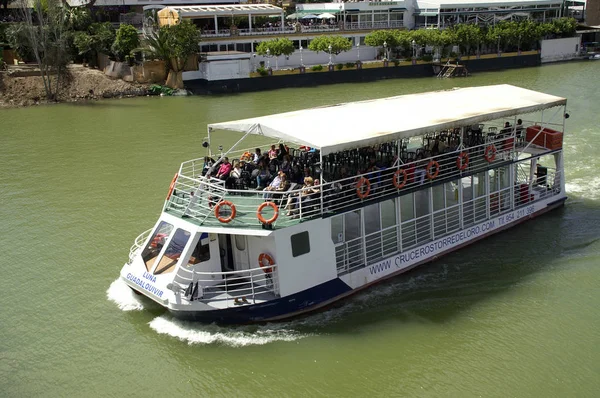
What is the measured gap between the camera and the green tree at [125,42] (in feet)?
168

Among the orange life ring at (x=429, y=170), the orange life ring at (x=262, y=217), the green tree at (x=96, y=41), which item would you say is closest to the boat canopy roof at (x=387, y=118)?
the orange life ring at (x=429, y=170)

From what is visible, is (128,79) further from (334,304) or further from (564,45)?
(564,45)

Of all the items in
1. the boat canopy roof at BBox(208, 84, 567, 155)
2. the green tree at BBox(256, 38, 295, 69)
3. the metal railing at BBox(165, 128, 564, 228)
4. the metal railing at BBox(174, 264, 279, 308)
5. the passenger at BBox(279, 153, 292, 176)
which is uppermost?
the green tree at BBox(256, 38, 295, 69)

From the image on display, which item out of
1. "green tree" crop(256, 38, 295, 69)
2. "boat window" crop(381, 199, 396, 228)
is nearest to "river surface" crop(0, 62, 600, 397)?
"boat window" crop(381, 199, 396, 228)

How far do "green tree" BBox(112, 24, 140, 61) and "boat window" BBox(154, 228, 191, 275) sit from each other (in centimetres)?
3970

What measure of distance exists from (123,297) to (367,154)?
7570 millimetres

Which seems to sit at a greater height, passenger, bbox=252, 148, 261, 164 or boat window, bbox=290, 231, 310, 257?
passenger, bbox=252, 148, 261, 164

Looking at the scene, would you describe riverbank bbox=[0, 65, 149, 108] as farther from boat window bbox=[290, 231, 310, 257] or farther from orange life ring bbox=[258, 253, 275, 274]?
boat window bbox=[290, 231, 310, 257]

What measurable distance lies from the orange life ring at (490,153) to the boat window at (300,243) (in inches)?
271

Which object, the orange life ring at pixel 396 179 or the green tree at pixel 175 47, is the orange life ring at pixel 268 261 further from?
the green tree at pixel 175 47

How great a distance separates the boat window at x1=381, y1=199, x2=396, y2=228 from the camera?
666 inches

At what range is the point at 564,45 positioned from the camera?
2665 inches

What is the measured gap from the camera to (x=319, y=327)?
14781 millimetres

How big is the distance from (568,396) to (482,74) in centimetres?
5082
